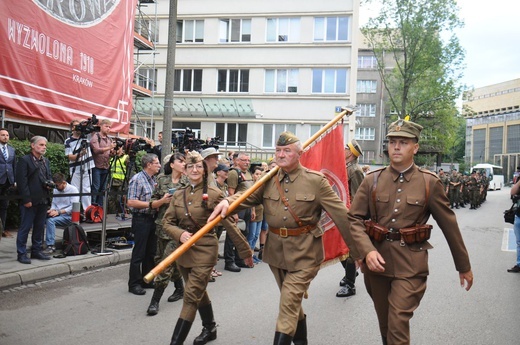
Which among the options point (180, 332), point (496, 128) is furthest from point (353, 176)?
point (496, 128)

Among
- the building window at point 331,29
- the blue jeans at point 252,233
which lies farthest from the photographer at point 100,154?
the building window at point 331,29

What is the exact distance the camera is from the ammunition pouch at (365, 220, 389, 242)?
12.9 ft

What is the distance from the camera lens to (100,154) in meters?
10.7

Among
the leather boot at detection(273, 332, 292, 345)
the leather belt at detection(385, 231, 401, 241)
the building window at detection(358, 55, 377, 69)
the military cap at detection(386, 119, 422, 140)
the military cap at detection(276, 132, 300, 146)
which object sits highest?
the building window at detection(358, 55, 377, 69)

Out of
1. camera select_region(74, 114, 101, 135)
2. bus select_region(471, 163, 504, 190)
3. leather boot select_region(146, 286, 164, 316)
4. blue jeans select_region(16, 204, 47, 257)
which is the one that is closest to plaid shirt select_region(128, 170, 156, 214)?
leather boot select_region(146, 286, 164, 316)

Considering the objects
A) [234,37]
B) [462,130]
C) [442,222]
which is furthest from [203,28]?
[462,130]

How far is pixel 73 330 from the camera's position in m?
5.27

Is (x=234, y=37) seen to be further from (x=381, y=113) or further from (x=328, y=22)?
(x=381, y=113)

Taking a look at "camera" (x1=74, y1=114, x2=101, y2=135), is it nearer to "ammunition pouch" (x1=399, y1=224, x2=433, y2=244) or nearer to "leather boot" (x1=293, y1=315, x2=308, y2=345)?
"leather boot" (x1=293, y1=315, x2=308, y2=345)

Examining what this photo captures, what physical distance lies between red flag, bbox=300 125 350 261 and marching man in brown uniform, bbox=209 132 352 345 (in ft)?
3.49

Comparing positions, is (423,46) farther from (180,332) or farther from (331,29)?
(180,332)

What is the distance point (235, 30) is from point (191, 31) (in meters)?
3.21

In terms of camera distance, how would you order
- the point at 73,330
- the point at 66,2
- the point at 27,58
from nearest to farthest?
the point at 73,330 → the point at 27,58 → the point at 66,2

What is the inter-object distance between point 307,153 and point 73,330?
3.22 metres
